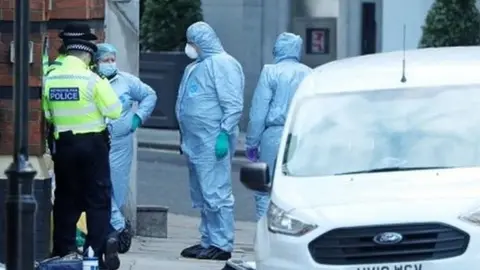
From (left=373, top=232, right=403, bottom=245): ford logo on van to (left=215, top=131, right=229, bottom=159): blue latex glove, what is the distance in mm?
4287

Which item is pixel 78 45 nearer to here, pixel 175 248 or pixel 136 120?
pixel 136 120

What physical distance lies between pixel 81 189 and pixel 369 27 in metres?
17.2

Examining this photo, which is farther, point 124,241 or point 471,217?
point 124,241

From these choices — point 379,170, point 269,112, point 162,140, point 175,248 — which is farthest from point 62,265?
point 162,140

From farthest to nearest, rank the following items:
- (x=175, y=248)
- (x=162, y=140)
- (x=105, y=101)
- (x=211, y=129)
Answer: (x=162, y=140), (x=175, y=248), (x=211, y=129), (x=105, y=101)

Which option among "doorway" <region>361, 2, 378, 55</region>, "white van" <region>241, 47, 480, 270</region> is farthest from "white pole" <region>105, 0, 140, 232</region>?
"doorway" <region>361, 2, 378, 55</region>

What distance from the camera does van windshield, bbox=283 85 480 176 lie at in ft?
30.6

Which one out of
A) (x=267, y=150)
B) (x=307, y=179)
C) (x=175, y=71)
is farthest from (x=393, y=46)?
(x=307, y=179)

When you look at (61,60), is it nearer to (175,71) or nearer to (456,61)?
(456,61)

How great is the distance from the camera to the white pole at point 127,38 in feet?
47.4

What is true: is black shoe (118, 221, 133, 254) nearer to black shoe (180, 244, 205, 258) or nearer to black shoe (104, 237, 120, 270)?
black shoe (180, 244, 205, 258)

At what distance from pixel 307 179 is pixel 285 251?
65 centimetres

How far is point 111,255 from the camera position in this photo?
1137 cm

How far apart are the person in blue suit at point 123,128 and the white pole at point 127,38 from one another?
101 cm
